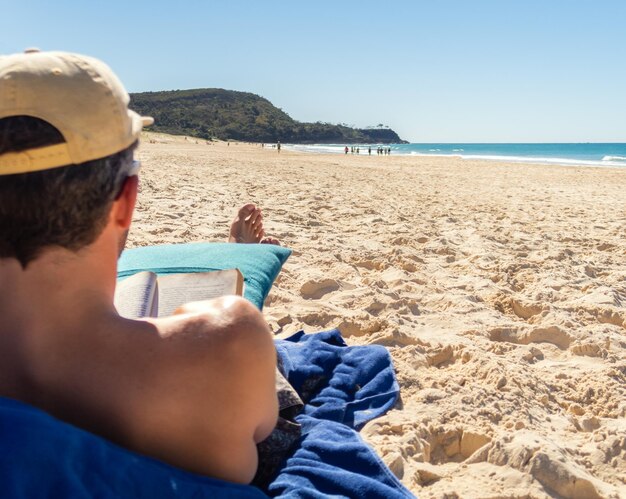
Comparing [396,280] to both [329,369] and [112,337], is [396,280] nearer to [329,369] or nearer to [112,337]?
[329,369]

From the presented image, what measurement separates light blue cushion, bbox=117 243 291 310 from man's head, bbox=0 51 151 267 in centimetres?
170

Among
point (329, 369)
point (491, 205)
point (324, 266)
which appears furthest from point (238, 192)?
point (329, 369)

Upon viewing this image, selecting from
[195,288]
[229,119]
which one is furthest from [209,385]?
[229,119]

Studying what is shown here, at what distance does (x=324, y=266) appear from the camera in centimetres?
451

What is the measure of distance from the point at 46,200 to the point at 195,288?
1208 mm

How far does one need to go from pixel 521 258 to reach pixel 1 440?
15.0ft

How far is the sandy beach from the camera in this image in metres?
2.08

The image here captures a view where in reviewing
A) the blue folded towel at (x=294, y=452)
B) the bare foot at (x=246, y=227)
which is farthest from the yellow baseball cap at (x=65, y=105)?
the bare foot at (x=246, y=227)

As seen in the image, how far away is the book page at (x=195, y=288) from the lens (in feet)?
7.19

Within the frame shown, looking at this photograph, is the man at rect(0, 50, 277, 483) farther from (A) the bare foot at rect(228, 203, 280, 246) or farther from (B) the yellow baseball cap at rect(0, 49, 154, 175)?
(A) the bare foot at rect(228, 203, 280, 246)

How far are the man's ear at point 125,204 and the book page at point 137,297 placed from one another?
0.70m

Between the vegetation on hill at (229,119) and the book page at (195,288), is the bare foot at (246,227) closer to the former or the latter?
the book page at (195,288)

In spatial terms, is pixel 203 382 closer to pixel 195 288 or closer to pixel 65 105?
pixel 65 105

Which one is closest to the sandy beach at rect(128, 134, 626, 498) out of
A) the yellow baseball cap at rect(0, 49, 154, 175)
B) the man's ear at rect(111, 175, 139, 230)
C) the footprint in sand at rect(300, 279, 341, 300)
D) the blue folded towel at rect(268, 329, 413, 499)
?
the footprint in sand at rect(300, 279, 341, 300)
